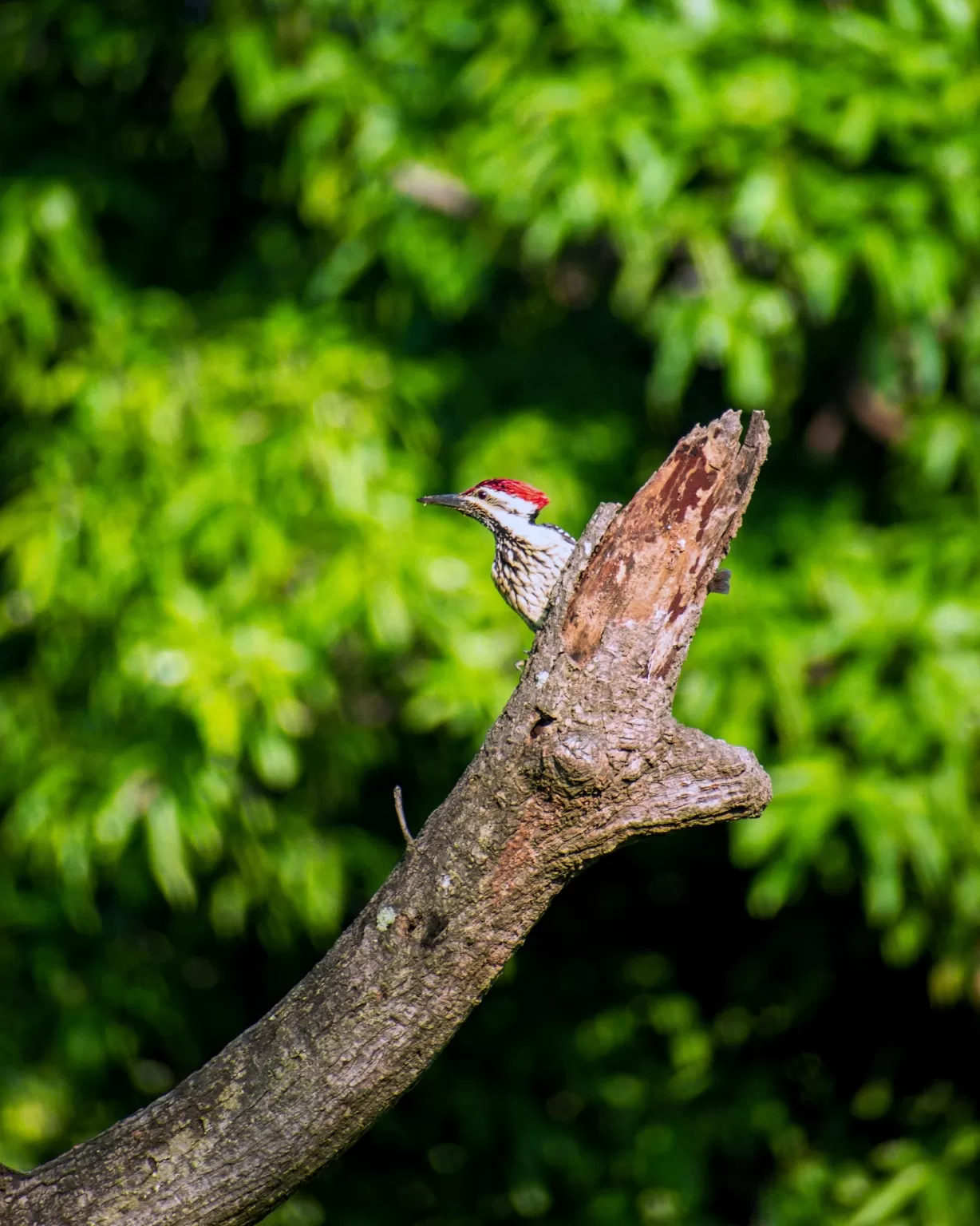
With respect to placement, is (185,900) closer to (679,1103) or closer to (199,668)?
(199,668)

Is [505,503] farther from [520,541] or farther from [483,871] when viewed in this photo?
[483,871]

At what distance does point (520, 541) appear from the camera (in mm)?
2891

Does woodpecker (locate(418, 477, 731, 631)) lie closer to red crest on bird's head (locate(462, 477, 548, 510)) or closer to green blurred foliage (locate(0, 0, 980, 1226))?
red crest on bird's head (locate(462, 477, 548, 510))

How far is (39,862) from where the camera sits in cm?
405

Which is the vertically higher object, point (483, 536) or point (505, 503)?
point (483, 536)

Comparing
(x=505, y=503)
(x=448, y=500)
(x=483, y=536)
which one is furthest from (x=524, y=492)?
(x=483, y=536)

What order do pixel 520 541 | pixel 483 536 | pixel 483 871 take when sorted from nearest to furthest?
pixel 483 871 → pixel 520 541 → pixel 483 536

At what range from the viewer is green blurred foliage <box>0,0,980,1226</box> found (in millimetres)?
3543

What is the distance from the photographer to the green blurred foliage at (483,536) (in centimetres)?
354

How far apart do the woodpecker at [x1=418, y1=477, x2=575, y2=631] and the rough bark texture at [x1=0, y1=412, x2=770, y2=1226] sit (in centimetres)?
82

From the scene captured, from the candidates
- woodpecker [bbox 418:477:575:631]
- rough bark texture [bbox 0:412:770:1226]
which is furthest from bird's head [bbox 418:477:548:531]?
rough bark texture [bbox 0:412:770:1226]

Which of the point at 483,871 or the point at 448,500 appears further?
the point at 448,500

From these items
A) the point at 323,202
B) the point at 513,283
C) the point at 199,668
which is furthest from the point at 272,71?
the point at 199,668

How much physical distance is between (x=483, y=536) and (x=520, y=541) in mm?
979
